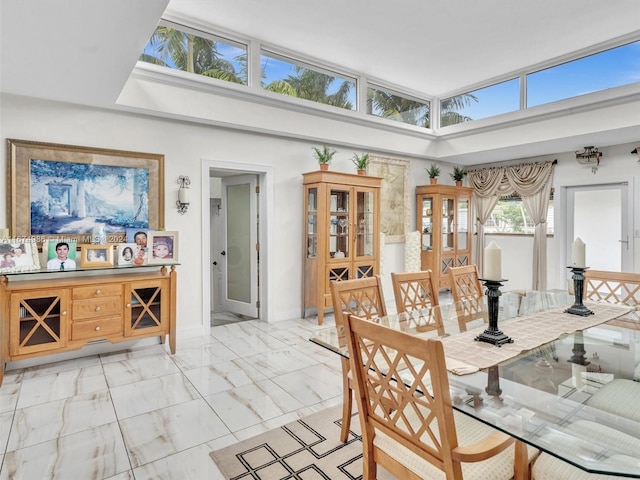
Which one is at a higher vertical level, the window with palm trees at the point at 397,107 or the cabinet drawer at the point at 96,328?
the window with palm trees at the point at 397,107

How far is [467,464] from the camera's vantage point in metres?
1.30

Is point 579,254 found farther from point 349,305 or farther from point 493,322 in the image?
point 349,305

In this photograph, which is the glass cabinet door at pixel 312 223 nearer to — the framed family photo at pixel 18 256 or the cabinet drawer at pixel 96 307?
the cabinet drawer at pixel 96 307

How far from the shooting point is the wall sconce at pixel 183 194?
404 cm

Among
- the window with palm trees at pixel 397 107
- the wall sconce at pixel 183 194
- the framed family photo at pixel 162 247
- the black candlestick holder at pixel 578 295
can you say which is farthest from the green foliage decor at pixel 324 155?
the black candlestick holder at pixel 578 295

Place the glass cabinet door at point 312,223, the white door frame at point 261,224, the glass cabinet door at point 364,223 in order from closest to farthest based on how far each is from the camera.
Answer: the white door frame at point 261,224 < the glass cabinet door at point 312,223 < the glass cabinet door at point 364,223

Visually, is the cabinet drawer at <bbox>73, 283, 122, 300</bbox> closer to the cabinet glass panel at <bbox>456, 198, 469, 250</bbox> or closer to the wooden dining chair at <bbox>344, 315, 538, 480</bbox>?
the wooden dining chair at <bbox>344, 315, 538, 480</bbox>

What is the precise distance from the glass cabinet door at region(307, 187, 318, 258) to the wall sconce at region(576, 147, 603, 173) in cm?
391

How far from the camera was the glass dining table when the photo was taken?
1.11 metres

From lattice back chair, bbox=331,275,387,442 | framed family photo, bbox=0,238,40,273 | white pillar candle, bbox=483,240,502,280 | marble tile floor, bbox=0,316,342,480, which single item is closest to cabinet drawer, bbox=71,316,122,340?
marble tile floor, bbox=0,316,342,480

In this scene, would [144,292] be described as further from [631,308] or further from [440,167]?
[440,167]

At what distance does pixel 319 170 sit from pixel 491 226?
370 centimetres

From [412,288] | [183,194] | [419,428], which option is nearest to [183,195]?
[183,194]

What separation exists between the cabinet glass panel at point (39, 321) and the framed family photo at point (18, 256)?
267 millimetres
